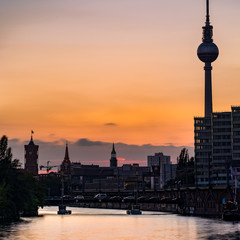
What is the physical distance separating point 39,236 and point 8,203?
32.4 m

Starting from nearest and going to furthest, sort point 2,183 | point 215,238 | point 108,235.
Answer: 1. point 215,238
2. point 108,235
3. point 2,183

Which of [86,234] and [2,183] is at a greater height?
[2,183]

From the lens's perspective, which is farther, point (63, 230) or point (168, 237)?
point (63, 230)

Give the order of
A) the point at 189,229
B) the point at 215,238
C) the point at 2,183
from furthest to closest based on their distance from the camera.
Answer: the point at 2,183 → the point at 189,229 → the point at 215,238

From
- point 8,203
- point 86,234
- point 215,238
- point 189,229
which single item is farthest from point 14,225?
point 215,238

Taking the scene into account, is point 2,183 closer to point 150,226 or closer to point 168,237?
point 150,226

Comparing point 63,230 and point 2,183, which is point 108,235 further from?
point 2,183

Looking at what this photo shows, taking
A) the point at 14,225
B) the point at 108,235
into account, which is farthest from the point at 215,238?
the point at 14,225

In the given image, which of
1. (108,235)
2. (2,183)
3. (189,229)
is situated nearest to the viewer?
(108,235)

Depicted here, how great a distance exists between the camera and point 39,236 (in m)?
162

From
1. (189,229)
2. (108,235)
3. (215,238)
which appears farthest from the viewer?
(189,229)

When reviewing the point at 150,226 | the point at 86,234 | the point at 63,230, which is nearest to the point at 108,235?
the point at 86,234

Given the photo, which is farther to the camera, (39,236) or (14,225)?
(14,225)

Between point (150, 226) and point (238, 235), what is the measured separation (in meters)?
41.6
